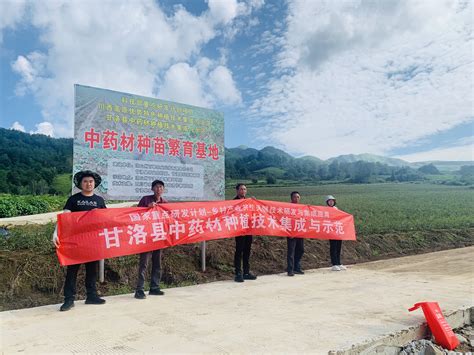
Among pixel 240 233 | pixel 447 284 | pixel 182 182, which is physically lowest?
pixel 447 284

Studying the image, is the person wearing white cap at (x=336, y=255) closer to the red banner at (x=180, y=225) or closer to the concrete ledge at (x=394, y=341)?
the red banner at (x=180, y=225)

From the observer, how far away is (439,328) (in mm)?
3721

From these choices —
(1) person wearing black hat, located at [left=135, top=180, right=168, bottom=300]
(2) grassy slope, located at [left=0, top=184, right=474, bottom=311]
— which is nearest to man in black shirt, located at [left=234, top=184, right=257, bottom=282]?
(2) grassy slope, located at [left=0, top=184, right=474, bottom=311]

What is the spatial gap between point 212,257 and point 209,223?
4.15 feet

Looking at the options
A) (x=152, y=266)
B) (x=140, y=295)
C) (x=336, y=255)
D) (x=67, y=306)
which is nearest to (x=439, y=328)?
(x=140, y=295)

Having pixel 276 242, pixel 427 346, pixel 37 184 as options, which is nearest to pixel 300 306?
pixel 427 346

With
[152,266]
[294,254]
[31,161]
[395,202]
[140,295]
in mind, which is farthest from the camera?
[31,161]

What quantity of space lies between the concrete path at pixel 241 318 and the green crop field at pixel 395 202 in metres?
6.64

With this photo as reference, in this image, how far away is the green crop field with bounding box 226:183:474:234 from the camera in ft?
48.1

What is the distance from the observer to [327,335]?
339 cm

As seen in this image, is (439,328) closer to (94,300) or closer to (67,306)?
(94,300)

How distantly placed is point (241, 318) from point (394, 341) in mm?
1544

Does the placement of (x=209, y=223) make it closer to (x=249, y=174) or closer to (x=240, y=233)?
(x=240, y=233)

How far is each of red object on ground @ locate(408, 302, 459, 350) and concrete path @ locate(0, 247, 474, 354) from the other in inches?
6.2
